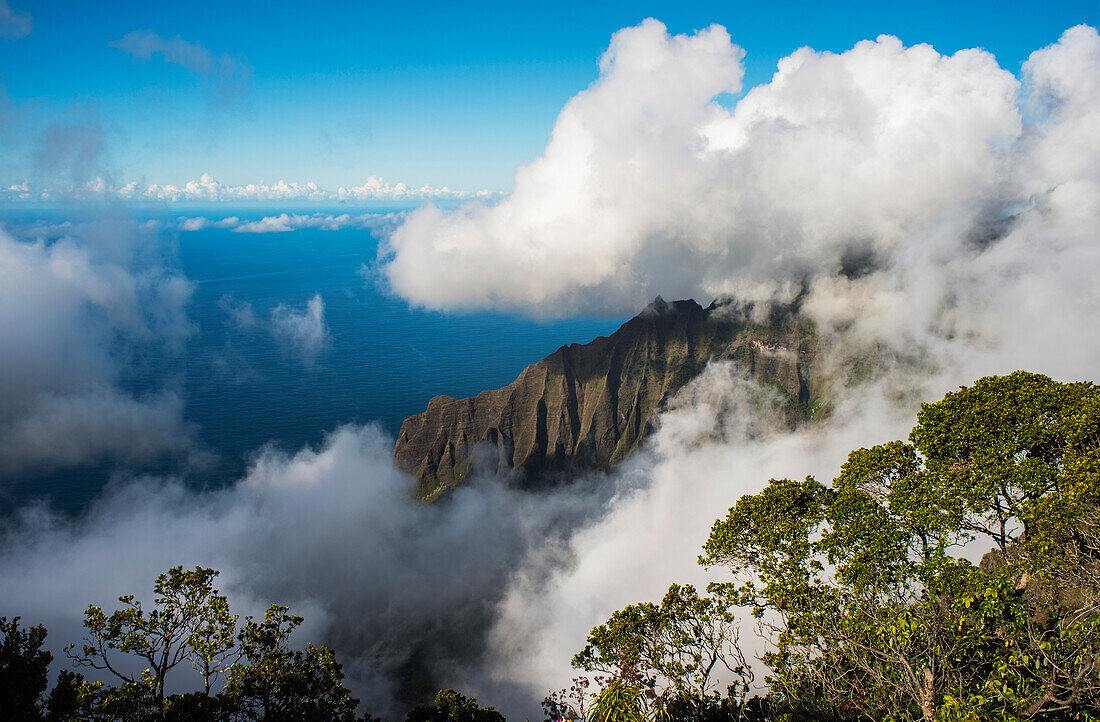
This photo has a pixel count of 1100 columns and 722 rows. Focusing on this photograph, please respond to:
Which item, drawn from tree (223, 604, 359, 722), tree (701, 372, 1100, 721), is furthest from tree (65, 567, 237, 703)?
tree (701, 372, 1100, 721)

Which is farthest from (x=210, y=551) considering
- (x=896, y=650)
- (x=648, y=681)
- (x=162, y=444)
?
(x=896, y=650)

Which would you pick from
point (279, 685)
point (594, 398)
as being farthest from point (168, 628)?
point (594, 398)

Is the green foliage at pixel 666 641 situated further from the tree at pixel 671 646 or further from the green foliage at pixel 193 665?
the green foliage at pixel 193 665

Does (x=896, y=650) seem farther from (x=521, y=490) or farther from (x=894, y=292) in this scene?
(x=894, y=292)

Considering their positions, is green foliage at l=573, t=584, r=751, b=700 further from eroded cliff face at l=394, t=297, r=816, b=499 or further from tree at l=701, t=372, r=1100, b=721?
eroded cliff face at l=394, t=297, r=816, b=499

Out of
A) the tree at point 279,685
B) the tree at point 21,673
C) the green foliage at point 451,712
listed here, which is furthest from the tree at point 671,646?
the tree at point 21,673
